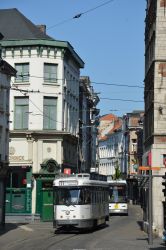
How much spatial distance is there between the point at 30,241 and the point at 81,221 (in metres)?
5.26

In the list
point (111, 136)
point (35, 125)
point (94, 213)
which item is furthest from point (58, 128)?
point (111, 136)

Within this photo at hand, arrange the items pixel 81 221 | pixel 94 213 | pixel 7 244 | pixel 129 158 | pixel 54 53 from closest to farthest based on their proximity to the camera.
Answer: pixel 7 244 → pixel 81 221 → pixel 94 213 → pixel 54 53 → pixel 129 158

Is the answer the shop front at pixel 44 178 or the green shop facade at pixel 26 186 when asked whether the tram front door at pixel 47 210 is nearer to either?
the shop front at pixel 44 178

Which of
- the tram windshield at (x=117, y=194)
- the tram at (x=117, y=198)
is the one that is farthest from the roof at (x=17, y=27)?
the tram windshield at (x=117, y=194)

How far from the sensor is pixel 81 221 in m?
33.2

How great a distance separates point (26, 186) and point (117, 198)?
10.9 metres

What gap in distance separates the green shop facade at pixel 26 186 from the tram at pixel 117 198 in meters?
8.70

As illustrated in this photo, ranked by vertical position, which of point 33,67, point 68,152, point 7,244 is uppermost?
point 33,67

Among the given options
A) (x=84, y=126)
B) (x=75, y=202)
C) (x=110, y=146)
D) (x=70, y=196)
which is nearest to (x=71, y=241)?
(x=75, y=202)

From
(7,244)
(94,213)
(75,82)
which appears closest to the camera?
(7,244)

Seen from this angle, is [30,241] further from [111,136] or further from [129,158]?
[111,136]

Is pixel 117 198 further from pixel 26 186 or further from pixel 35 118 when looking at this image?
pixel 35 118

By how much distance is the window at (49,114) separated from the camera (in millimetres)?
51438

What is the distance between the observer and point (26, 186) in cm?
4969
